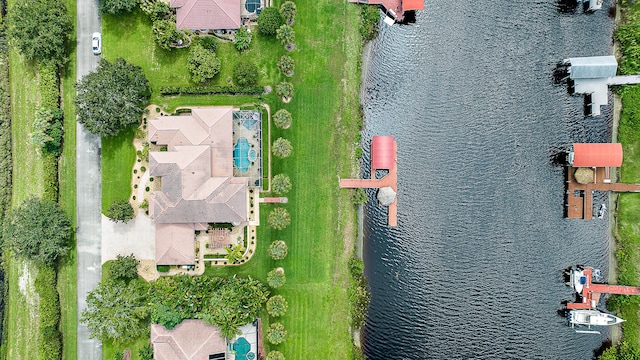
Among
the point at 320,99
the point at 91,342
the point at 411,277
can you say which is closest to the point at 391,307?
the point at 411,277

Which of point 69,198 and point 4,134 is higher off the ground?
point 4,134

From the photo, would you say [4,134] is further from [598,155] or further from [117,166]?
[598,155]

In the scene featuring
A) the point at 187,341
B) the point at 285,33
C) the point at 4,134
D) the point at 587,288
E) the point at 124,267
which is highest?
the point at 285,33

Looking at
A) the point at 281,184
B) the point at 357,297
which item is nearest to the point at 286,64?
the point at 281,184

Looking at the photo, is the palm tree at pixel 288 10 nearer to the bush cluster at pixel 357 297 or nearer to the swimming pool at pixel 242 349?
the bush cluster at pixel 357 297

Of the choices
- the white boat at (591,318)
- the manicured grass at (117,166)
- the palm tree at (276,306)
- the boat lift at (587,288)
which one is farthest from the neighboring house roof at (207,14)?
the white boat at (591,318)

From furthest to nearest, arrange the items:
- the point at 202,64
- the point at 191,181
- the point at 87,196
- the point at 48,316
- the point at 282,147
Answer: the point at 87,196, the point at 48,316, the point at 282,147, the point at 202,64, the point at 191,181

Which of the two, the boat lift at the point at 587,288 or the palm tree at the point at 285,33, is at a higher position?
the palm tree at the point at 285,33

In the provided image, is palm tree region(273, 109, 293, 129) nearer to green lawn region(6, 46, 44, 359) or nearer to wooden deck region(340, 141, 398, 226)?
wooden deck region(340, 141, 398, 226)
